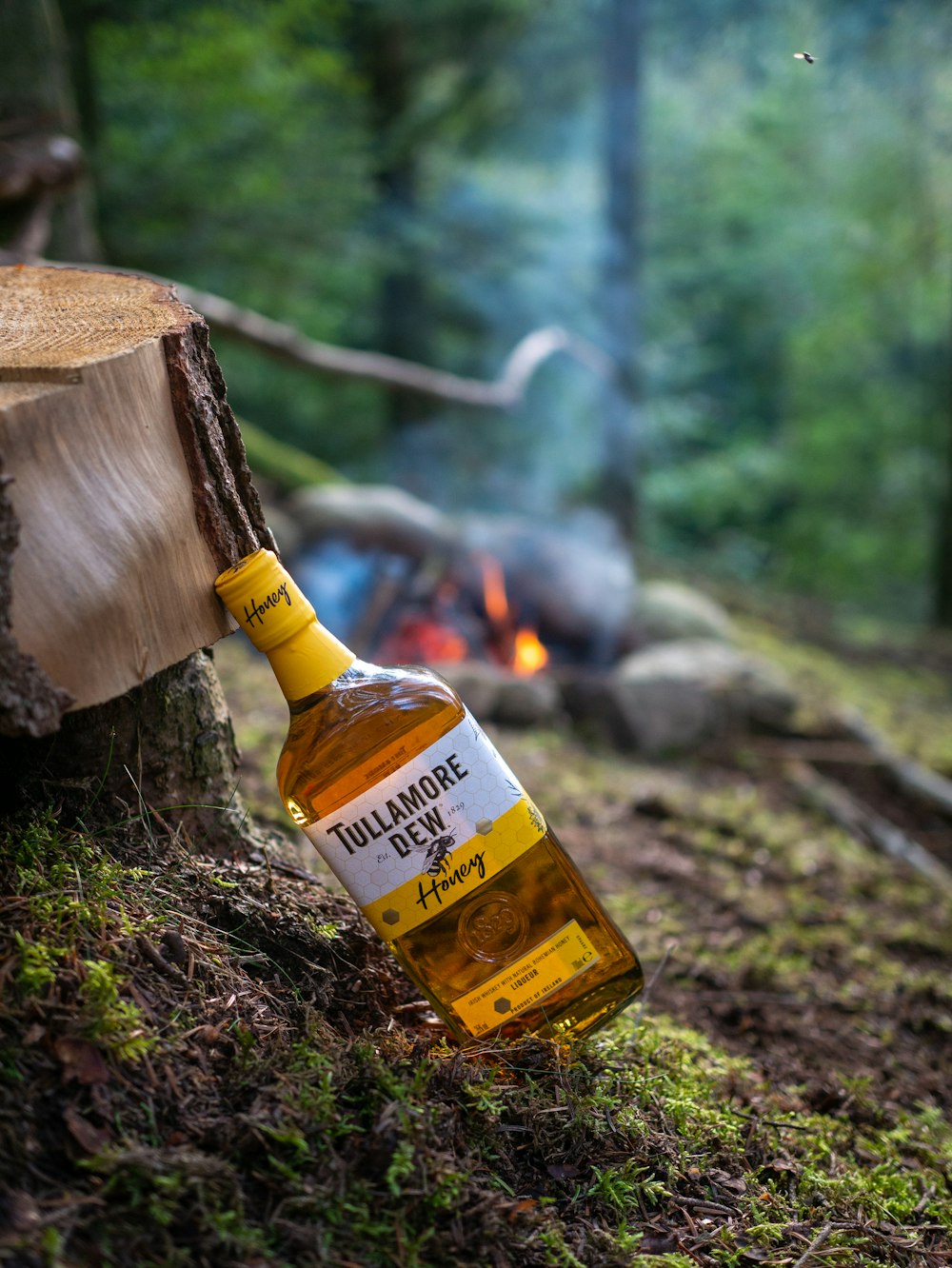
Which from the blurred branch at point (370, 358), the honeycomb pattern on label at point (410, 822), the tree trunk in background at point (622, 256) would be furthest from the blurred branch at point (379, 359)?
the honeycomb pattern on label at point (410, 822)

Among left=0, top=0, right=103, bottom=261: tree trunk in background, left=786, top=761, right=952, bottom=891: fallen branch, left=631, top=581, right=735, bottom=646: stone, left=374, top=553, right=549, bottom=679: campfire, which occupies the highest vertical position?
left=0, top=0, right=103, bottom=261: tree trunk in background

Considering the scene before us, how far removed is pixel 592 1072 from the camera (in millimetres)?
1489

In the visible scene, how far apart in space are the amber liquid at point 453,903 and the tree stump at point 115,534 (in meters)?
0.21

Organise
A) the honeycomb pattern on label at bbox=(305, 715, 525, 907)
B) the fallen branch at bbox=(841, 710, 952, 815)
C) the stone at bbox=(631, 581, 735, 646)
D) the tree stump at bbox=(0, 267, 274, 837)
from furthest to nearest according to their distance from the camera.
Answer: the stone at bbox=(631, 581, 735, 646)
the fallen branch at bbox=(841, 710, 952, 815)
the honeycomb pattern on label at bbox=(305, 715, 525, 907)
the tree stump at bbox=(0, 267, 274, 837)

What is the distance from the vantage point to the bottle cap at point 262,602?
4.53 feet

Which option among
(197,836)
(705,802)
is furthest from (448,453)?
(197,836)

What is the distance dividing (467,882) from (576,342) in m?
7.30

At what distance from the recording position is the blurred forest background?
21.3 feet

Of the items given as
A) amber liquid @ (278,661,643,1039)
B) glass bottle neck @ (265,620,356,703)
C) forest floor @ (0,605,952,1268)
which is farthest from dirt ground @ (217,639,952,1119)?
glass bottle neck @ (265,620,356,703)

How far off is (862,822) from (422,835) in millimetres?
2849

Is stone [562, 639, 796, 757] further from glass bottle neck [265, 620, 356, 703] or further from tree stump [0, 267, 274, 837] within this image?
glass bottle neck [265, 620, 356, 703]

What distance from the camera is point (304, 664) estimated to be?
55.3 inches

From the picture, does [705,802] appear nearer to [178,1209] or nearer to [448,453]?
[178,1209]

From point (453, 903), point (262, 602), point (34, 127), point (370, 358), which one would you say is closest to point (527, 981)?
point (453, 903)
